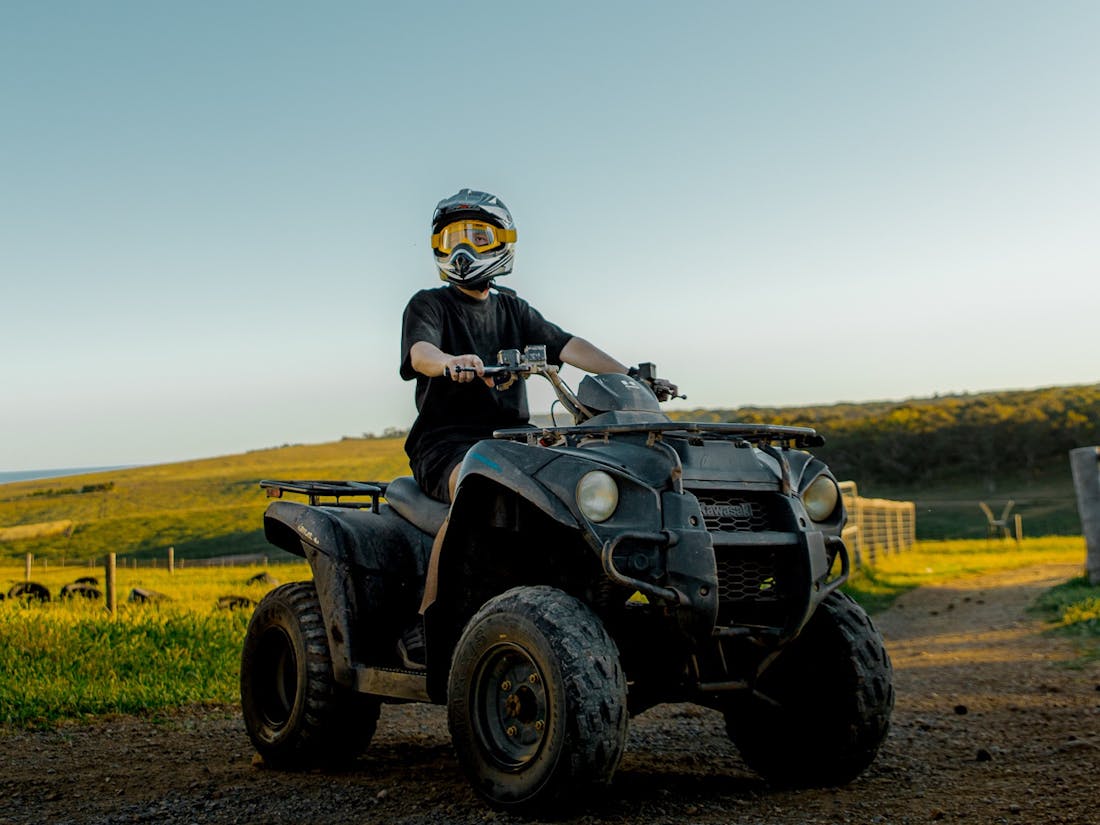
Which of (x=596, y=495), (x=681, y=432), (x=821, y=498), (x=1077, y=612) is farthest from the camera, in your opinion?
(x=1077, y=612)

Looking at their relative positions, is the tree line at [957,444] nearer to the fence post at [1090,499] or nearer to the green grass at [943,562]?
the green grass at [943,562]

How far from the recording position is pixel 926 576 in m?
20.1

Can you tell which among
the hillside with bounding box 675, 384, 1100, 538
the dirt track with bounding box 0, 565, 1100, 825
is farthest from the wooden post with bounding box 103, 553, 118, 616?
the hillside with bounding box 675, 384, 1100, 538

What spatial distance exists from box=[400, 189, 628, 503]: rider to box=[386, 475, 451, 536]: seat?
68 millimetres

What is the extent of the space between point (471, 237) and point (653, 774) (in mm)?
2568

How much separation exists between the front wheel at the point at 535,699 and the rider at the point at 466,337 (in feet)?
3.09

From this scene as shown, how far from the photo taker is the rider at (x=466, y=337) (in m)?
5.03

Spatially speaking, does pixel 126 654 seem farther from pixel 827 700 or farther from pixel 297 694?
pixel 827 700

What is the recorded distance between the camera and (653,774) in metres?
5.07

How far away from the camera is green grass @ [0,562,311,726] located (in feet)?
24.0

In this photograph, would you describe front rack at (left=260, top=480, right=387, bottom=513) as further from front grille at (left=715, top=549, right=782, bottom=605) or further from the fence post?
the fence post

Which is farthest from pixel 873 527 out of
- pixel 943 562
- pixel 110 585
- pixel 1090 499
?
pixel 110 585

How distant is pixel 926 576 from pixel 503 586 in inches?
668

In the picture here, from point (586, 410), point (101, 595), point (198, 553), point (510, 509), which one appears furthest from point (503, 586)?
point (198, 553)
